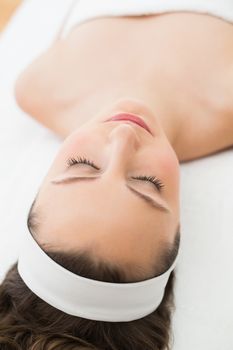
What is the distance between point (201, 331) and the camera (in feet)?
3.76

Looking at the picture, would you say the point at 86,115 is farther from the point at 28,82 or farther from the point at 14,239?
the point at 14,239

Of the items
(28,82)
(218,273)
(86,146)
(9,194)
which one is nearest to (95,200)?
(86,146)

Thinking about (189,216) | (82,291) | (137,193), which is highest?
(137,193)

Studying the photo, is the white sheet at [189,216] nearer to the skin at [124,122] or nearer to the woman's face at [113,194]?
the skin at [124,122]

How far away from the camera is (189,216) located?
1.32 m

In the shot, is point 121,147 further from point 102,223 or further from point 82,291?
point 82,291

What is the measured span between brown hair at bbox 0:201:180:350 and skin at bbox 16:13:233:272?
3 cm

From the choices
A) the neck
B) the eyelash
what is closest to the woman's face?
the eyelash

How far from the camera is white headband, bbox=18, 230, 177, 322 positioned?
0.98m

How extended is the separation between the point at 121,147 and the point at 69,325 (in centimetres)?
→ 37

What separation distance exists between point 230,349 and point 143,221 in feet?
1.14

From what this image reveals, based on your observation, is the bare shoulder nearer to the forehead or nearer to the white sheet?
the white sheet

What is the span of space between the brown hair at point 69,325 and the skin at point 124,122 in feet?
0.09

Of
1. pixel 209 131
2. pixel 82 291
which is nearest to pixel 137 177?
pixel 82 291
